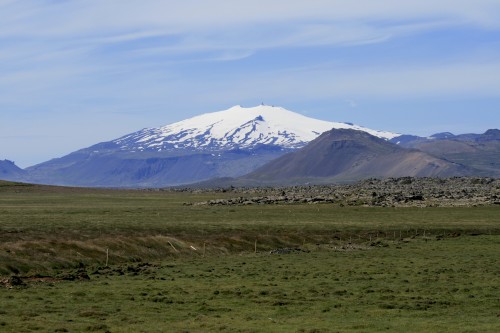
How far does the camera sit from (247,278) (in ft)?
147

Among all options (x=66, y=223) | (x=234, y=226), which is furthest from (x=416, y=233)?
(x=66, y=223)

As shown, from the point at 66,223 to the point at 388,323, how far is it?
167 ft

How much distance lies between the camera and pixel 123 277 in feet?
145

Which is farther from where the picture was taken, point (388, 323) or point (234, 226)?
point (234, 226)

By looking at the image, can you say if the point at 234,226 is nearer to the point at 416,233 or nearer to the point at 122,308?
the point at 416,233

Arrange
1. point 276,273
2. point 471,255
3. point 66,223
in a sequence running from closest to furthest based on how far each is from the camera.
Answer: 1. point 276,273
2. point 471,255
3. point 66,223

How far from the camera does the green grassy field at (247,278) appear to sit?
1225 inches

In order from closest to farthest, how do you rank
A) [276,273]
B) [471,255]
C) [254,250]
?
[276,273] → [471,255] → [254,250]

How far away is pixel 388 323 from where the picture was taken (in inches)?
1214

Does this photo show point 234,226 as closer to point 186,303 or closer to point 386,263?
point 386,263

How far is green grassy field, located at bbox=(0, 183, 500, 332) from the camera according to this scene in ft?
102

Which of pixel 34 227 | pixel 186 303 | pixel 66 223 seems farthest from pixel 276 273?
pixel 66 223

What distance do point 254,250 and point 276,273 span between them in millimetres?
15547

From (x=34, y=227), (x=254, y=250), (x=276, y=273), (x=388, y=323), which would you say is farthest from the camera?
(x=34, y=227)
